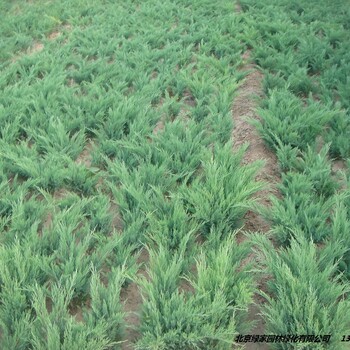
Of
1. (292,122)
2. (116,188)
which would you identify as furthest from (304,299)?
(292,122)

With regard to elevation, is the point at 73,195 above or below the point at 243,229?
above

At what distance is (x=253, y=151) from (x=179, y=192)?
1.08m

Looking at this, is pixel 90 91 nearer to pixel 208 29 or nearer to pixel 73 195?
pixel 73 195

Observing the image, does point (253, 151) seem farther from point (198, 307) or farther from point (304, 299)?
point (198, 307)

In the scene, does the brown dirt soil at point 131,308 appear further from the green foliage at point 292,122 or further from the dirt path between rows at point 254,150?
the green foliage at point 292,122

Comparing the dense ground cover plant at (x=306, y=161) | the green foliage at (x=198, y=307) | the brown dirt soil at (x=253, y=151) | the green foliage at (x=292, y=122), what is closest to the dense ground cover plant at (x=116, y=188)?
the green foliage at (x=198, y=307)

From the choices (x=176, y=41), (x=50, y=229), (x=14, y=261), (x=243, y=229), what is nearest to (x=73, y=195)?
(x=50, y=229)

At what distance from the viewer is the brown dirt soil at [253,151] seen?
79.0 inches

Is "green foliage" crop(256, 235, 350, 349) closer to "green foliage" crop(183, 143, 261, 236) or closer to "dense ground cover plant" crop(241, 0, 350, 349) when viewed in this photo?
"dense ground cover plant" crop(241, 0, 350, 349)

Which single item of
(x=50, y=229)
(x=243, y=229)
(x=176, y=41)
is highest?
(x=176, y=41)

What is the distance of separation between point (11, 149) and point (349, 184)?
2.98m

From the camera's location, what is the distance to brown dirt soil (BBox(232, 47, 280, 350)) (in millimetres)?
2008

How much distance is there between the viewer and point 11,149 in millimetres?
3156

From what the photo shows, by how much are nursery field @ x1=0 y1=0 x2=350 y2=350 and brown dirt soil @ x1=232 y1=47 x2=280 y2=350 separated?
1 cm
